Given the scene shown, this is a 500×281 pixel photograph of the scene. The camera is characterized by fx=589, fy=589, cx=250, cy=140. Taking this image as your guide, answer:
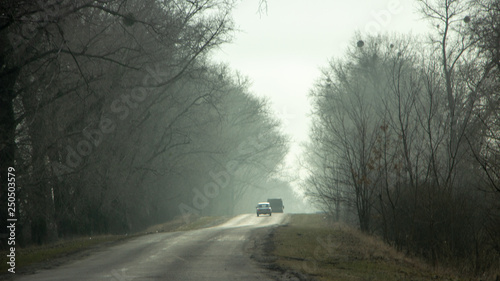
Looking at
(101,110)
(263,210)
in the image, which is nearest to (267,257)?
(101,110)

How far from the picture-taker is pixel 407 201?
2269 cm

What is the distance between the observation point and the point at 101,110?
94.3ft

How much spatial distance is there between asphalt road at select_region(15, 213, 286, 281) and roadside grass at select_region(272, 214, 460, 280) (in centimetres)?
131

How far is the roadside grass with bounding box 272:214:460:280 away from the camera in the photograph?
14.5m

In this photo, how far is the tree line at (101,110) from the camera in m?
20.9

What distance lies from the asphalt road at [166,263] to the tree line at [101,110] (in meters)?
5.25

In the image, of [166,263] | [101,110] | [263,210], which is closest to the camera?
[166,263]

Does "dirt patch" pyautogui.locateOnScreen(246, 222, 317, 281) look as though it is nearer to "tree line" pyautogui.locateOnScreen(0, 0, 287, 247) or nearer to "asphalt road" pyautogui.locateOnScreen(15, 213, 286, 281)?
"asphalt road" pyautogui.locateOnScreen(15, 213, 286, 281)

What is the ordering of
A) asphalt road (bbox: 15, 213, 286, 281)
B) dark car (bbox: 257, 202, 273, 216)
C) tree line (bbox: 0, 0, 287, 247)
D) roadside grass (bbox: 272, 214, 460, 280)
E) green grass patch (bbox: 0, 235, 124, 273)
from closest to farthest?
asphalt road (bbox: 15, 213, 286, 281) → roadside grass (bbox: 272, 214, 460, 280) → green grass patch (bbox: 0, 235, 124, 273) → tree line (bbox: 0, 0, 287, 247) → dark car (bbox: 257, 202, 273, 216)

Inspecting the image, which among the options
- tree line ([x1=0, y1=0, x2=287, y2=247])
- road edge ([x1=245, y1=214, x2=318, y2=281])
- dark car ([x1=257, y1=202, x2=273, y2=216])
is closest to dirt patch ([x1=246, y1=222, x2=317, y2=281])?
road edge ([x1=245, y1=214, x2=318, y2=281])

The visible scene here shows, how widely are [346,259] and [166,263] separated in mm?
5331

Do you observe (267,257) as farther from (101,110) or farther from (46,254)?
(101,110)

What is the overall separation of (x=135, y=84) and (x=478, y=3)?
57.9 ft

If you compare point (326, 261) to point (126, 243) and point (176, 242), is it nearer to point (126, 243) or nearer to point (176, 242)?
point (176, 242)
